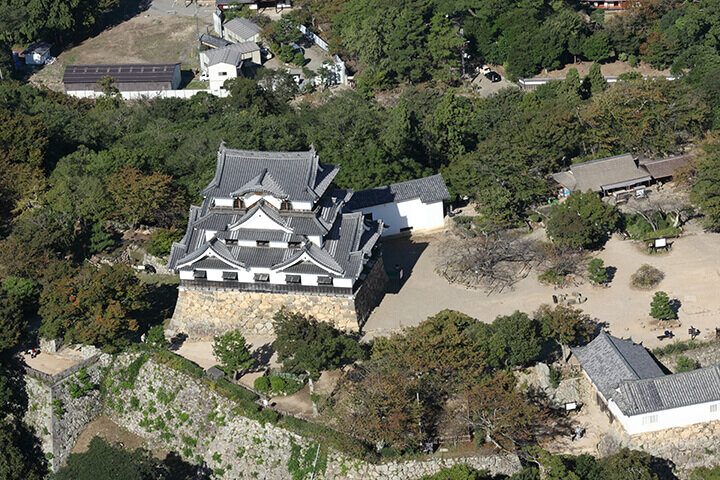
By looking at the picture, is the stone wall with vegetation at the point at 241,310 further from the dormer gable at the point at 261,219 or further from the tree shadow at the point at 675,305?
the tree shadow at the point at 675,305

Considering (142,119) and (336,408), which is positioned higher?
(336,408)

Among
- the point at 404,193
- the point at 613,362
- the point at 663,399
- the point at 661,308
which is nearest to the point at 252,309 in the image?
the point at 404,193

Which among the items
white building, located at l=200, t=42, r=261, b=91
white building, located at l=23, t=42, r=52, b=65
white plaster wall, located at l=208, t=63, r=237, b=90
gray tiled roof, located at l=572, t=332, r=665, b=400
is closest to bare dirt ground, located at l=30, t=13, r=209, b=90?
white building, located at l=23, t=42, r=52, b=65

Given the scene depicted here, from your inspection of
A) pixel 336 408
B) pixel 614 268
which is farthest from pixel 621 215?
pixel 336 408

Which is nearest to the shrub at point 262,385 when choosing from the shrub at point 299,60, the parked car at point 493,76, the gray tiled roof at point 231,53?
the parked car at point 493,76

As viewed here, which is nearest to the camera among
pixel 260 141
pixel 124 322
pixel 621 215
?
pixel 124 322

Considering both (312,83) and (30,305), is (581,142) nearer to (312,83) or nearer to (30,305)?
(312,83)
